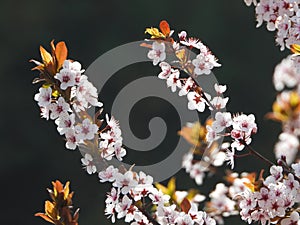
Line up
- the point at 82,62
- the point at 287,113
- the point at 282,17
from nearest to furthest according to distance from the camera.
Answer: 1. the point at 282,17
2. the point at 287,113
3. the point at 82,62

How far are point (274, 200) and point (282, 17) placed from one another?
39 centimetres

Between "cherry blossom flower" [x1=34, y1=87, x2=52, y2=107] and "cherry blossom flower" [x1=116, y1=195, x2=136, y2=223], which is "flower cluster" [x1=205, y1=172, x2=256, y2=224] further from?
"cherry blossom flower" [x1=34, y1=87, x2=52, y2=107]

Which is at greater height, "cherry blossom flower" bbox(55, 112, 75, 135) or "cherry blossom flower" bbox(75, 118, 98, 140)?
"cherry blossom flower" bbox(55, 112, 75, 135)

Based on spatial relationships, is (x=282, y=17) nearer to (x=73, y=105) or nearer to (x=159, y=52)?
(x=159, y=52)

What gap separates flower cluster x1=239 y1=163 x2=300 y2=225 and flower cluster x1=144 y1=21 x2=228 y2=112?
0.54 feet

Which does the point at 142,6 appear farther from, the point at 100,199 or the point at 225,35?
the point at 100,199

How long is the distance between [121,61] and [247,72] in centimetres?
119

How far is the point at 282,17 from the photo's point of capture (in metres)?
1.37

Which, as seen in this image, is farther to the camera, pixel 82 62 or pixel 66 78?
pixel 82 62

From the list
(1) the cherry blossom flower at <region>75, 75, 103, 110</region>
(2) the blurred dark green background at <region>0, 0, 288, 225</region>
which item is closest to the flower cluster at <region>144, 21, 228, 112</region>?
(1) the cherry blossom flower at <region>75, 75, 103, 110</region>

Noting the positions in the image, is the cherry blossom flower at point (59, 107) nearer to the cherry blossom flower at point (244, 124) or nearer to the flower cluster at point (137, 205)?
the flower cluster at point (137, 205)

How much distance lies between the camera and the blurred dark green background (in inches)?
197


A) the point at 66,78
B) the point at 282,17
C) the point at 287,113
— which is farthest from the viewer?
the point at 287,113

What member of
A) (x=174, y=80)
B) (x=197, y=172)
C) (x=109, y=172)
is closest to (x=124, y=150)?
(x=109, y=172)
